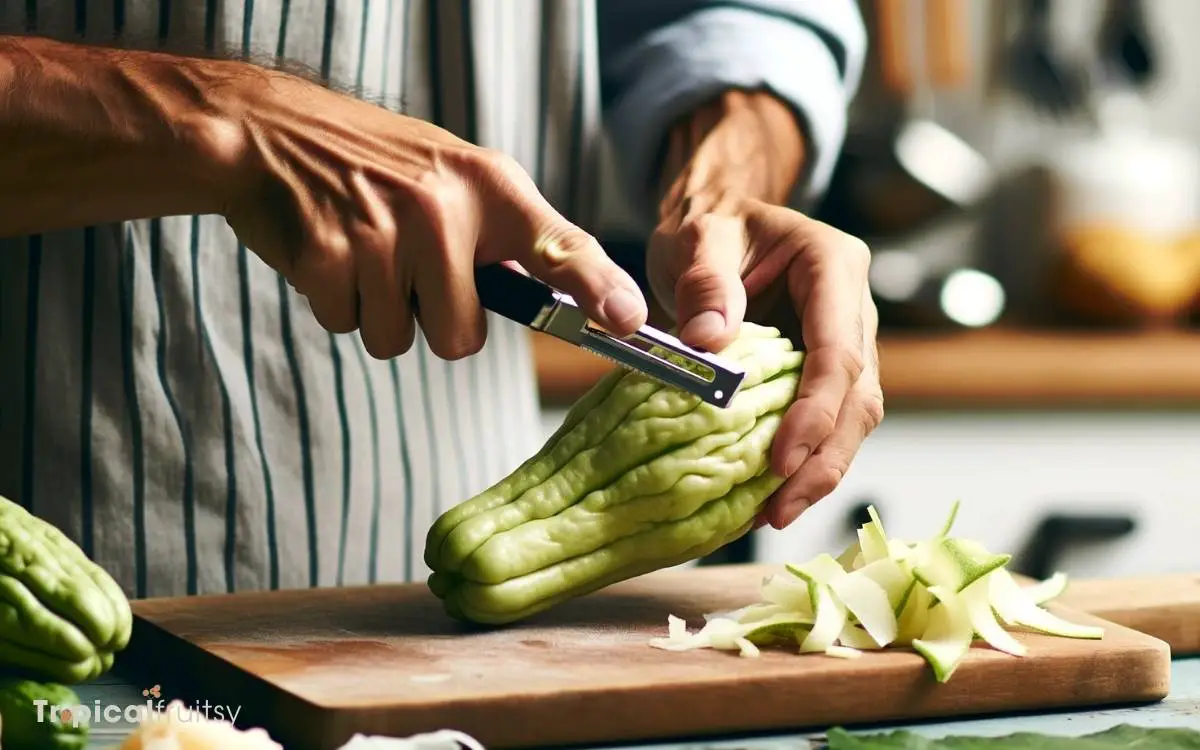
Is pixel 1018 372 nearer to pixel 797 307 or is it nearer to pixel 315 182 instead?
pixel 797 307

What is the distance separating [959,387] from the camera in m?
2.85

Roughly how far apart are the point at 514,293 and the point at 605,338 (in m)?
0.09

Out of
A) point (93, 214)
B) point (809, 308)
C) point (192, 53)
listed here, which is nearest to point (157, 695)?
point (93, 214)

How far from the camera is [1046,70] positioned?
3578mm

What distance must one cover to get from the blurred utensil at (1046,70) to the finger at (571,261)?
2.61m

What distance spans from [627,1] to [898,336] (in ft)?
3.81

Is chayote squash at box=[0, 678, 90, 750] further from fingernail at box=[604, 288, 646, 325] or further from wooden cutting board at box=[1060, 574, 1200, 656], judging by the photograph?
wooden cutting board at box=[1060, 574, 1200, 656]

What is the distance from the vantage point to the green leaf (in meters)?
1.06

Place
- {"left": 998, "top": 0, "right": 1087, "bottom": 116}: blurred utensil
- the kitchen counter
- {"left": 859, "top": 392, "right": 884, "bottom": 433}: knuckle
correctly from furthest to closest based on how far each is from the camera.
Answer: {"left": 998, "top": 0, "right": 1087, "bottom": 116}: blurred utensil
{"left": 859, "top": 392, "right": 884, "bottom": 433}: knuckle
the kitchen counter

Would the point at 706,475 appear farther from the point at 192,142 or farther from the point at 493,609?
the point at 192,142

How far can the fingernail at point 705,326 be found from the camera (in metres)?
1.35

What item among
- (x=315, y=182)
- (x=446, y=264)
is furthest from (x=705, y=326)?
(x=315, y=182)

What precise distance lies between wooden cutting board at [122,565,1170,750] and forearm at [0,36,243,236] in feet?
1.22

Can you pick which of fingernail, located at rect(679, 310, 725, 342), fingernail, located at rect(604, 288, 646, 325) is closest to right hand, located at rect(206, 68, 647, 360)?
fingernail, located at rect(604, 288, 646, 325)
